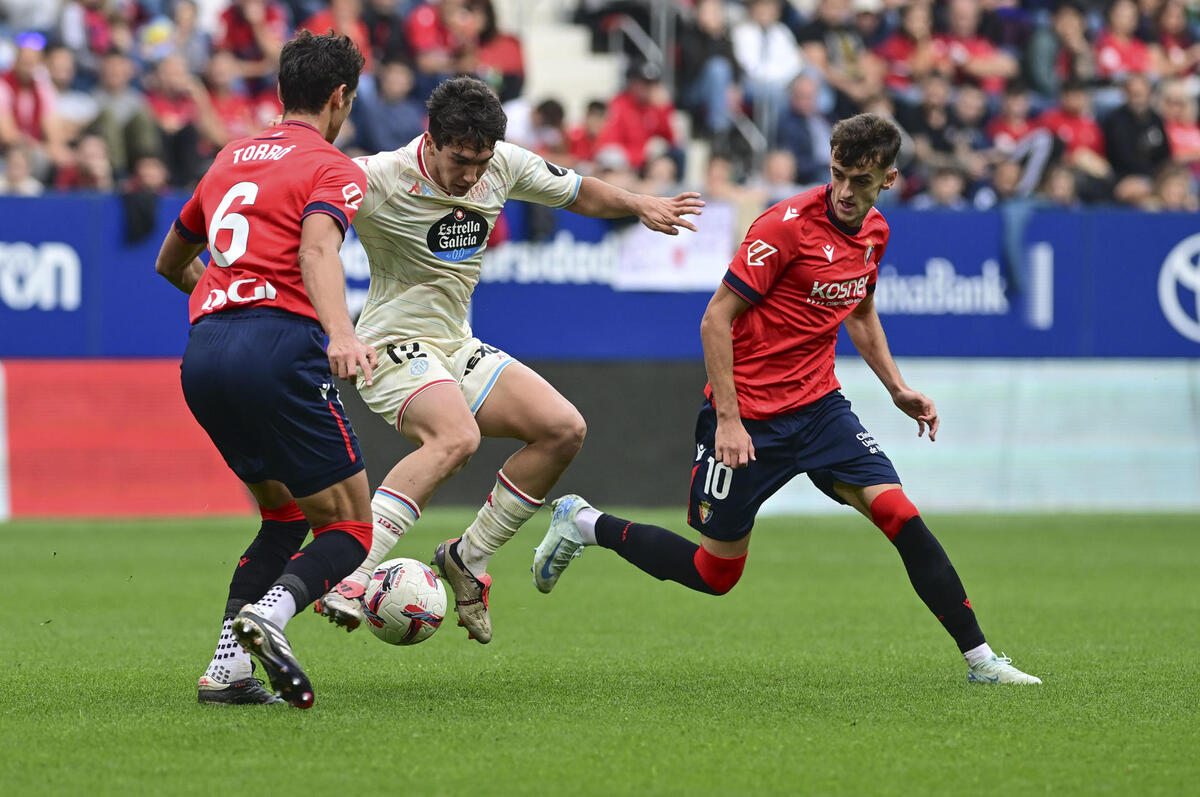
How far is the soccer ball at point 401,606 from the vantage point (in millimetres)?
6672

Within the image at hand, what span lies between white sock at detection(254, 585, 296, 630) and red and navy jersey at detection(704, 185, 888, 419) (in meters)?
2.12

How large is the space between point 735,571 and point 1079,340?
405 inches

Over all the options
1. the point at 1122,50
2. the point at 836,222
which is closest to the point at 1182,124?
the point at 1122,50

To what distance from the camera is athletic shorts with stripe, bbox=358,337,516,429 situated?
7.01 meters

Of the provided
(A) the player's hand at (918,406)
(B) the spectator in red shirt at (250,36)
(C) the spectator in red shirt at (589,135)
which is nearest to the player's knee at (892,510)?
(A) the player's hand at (918,406)

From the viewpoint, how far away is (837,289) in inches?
277

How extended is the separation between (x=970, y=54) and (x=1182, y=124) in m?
2.52

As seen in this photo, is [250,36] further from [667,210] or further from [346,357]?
[346,357]

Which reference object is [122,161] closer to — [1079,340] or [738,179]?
[738,179]

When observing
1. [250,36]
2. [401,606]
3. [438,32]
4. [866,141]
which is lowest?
[401,606]

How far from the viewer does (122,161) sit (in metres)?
15.3

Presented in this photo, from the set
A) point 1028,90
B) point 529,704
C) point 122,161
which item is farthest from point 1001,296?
point 529,704

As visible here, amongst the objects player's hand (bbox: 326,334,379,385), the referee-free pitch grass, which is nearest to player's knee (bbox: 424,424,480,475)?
the referee-free pitch grass

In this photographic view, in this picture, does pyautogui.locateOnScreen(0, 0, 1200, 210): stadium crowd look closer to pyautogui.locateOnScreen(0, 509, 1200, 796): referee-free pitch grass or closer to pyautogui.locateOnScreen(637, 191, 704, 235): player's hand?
pyautogui.locateOnScreen(0, 509, 1200, 796): referee-free pitch grass
